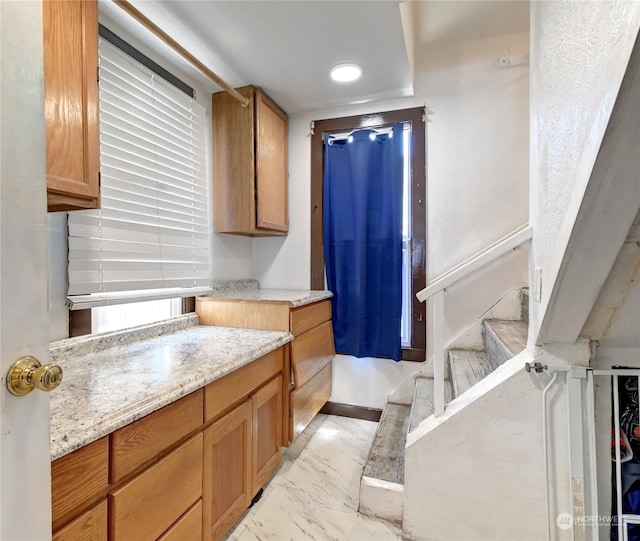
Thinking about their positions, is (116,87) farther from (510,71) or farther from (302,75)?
(510,71)

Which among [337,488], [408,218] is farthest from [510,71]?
[337,488]

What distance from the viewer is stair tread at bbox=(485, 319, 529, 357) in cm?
158

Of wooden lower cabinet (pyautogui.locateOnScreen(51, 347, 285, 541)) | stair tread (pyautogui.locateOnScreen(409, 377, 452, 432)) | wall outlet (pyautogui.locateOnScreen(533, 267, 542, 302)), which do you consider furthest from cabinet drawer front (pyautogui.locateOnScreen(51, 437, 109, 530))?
wall outlet (pyautogui.locateOnScreen(533, 267, 542, 302))

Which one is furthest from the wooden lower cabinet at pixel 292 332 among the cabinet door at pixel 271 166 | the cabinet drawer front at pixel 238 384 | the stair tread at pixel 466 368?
the stair tread at pixel 466 368

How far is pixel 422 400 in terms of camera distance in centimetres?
197

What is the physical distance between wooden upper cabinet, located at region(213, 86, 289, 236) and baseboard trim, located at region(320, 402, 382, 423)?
1486mm

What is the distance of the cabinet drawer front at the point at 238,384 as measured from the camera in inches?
46.9

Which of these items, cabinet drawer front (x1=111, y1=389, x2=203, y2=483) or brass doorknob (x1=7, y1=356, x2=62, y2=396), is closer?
brass doorknob (x1=7, y1=356, x2=62, y2=396)

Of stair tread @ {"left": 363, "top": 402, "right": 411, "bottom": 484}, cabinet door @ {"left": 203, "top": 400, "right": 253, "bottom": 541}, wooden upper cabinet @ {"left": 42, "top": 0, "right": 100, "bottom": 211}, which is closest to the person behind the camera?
wooden upper cabinet @ {"left": 42, "top": 0, "right": 100, "bottom": 211}

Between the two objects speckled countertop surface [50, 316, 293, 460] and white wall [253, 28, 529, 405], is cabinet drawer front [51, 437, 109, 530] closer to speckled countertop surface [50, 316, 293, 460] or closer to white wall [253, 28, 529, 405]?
speckled countertop surface [50, 316, 293, 460]

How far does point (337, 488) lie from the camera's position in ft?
5.71

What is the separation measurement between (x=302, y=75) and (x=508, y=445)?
7.35 feet

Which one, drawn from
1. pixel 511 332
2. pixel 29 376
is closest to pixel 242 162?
pixel 29 376

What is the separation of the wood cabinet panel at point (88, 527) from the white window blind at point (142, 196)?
835 millimetres
